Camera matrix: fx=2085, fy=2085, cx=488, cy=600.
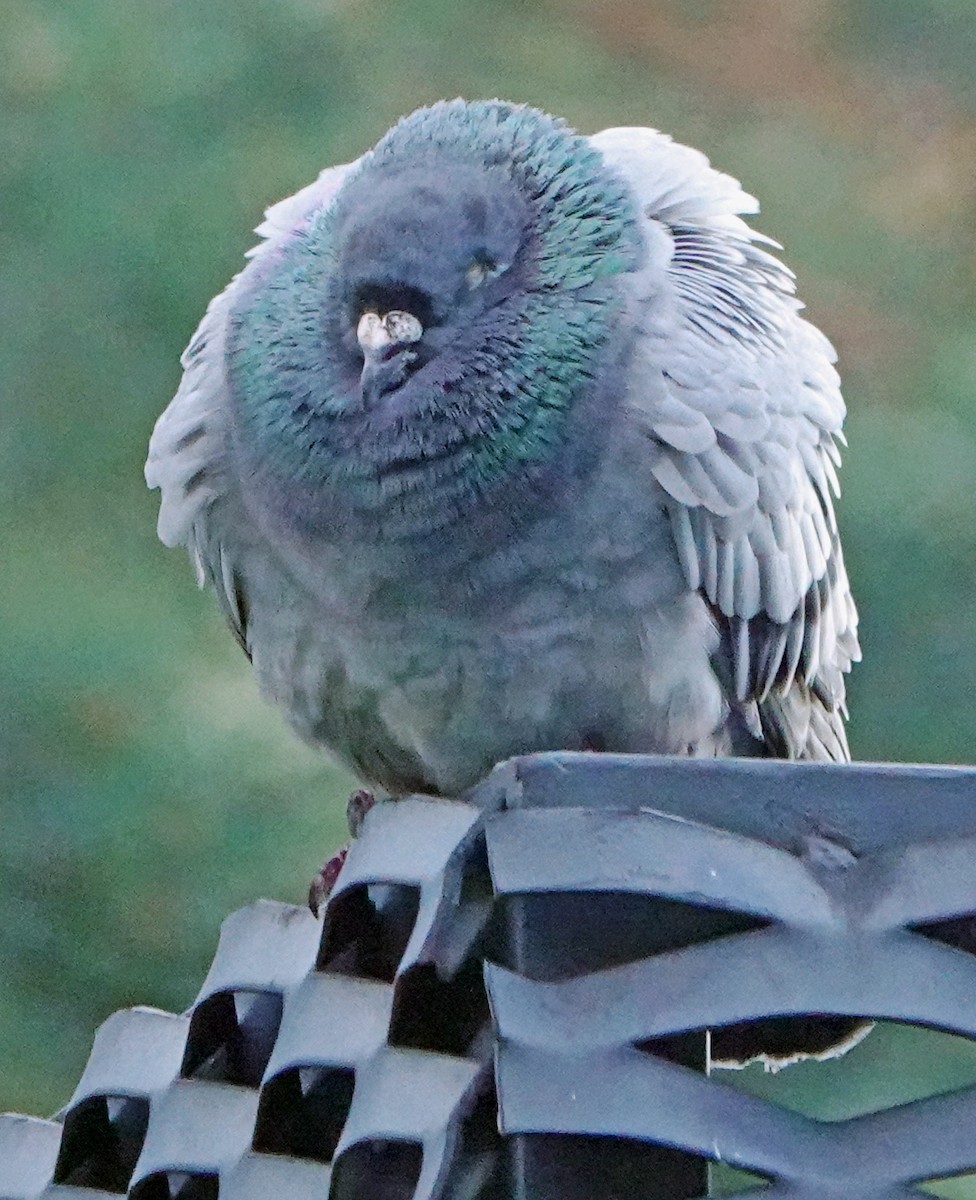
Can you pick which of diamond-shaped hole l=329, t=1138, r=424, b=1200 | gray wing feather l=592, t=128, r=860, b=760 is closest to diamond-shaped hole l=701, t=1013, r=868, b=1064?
diamond-shaped hole l=329, t=1138, r=424, b=1200

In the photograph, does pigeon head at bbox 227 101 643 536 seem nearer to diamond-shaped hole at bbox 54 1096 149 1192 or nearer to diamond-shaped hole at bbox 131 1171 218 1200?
diamond-shaped hole at bbox 54 1096 149 1192

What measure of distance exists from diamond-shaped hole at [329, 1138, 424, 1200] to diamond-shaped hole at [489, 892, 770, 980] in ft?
0.66

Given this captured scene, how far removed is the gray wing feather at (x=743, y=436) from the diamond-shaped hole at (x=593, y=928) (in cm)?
118

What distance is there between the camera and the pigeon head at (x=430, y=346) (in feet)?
7.67

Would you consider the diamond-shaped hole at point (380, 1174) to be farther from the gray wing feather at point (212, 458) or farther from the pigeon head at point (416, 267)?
the gray wing feather at point (212, 458)

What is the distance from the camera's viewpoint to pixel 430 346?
7.77ft

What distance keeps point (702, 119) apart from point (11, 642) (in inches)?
93.8

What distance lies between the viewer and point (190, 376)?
2701 millimetres

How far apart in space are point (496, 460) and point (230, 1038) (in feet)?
2.92

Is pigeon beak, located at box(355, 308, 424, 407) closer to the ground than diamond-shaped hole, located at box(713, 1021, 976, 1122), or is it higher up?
closer to the ground

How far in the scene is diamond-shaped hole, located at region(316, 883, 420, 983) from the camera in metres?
1.43

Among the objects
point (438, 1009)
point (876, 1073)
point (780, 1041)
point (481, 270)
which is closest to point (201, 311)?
point (876, 1073)

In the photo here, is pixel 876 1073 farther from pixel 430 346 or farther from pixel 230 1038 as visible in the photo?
pixel 230 1038

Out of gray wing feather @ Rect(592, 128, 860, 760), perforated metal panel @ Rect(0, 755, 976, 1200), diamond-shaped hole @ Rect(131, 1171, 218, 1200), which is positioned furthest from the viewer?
gray wing feather @ Rect(592, 128, 860, 760)
